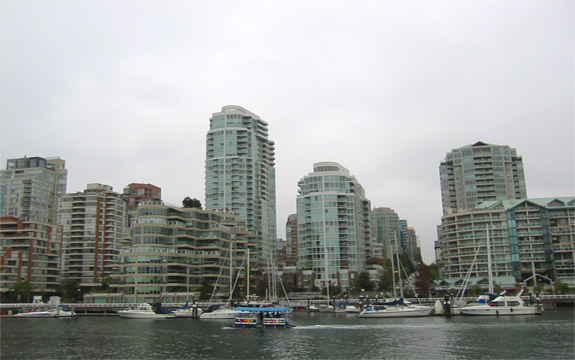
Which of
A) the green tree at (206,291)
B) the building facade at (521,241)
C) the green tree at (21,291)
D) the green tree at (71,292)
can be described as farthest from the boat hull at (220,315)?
the building facade at (521,241)

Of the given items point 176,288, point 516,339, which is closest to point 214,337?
point 516,339

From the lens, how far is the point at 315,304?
146500mm

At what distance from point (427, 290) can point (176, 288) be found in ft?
240

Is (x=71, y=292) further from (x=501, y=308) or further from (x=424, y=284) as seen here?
(x=501, y=308)

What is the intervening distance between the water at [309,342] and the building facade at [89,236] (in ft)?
354

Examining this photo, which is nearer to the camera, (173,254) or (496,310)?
(496,310)

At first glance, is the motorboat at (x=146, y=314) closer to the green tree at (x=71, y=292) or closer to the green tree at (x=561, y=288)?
the green tree at (x=71, y=292)

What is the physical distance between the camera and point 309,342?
62844 millimetres

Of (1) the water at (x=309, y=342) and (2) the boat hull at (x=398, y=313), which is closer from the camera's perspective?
(1) the water at (x=309, y=342)

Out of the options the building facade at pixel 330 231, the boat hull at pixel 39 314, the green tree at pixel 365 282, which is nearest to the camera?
the boat hull at pixel 39 314

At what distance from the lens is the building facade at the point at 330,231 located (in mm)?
182625

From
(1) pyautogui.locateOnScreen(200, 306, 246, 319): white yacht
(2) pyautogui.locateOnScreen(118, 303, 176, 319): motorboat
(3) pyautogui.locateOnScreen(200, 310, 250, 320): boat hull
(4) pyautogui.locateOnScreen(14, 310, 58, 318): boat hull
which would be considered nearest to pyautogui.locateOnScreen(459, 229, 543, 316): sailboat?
(1) pyautogui.locateOnScreen(200, 306, 246, 319): white yacht

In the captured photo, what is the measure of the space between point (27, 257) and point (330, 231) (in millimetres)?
96692

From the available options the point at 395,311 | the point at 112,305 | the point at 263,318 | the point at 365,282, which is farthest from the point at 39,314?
the point at 365,282
